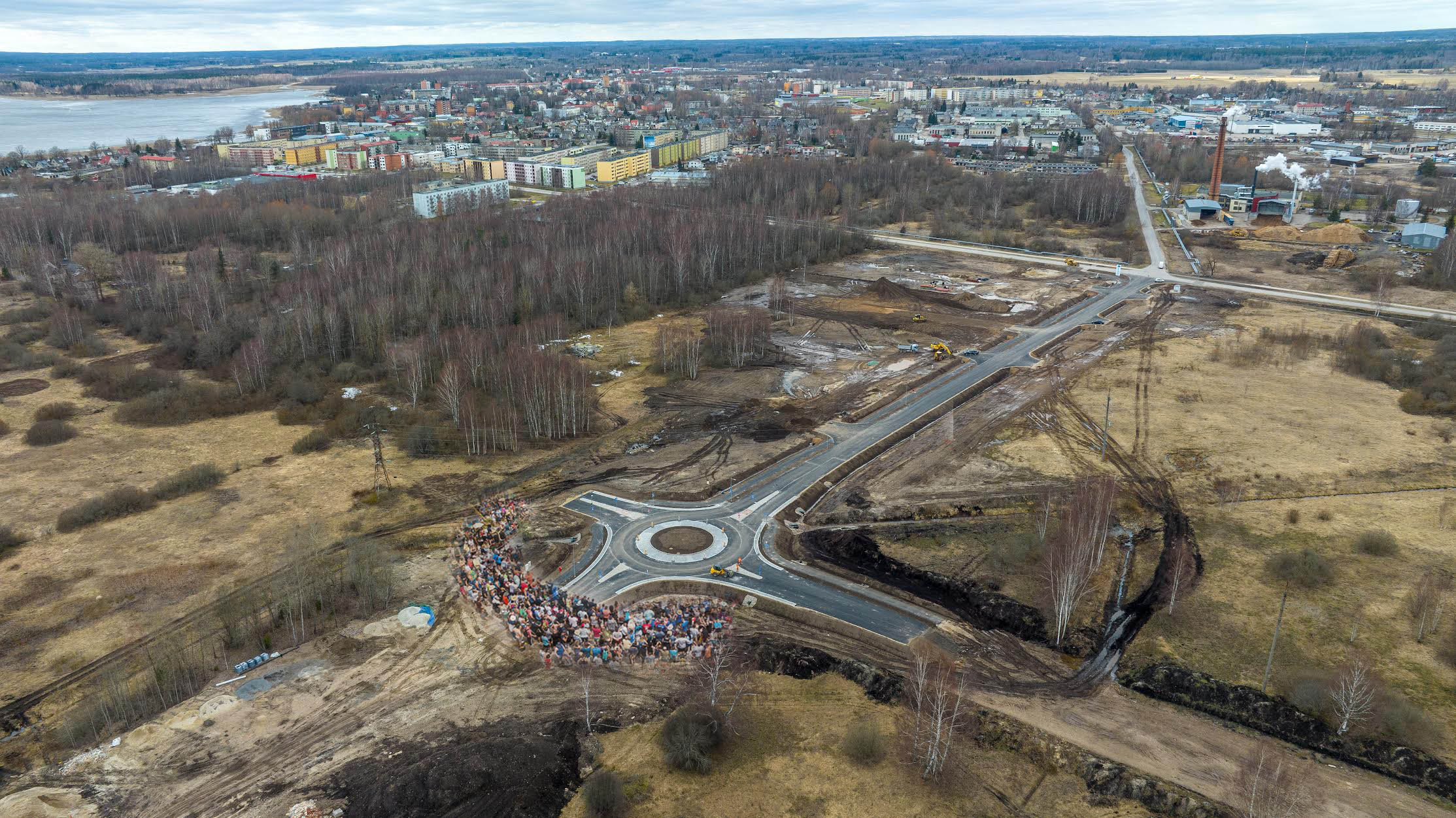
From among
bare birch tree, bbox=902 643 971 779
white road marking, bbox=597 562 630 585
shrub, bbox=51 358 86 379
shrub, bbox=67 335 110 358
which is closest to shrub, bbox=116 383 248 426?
shrub, bbox=51 358 86 379

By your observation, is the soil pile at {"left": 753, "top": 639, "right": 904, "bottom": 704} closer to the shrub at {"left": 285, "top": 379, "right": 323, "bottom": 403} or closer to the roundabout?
the roundabout

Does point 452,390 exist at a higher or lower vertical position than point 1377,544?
higher

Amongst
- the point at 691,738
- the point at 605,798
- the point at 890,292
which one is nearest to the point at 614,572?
the point at 691,738

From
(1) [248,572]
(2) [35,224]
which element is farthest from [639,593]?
(2) [35,224]

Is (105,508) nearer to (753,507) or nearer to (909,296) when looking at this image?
(753,507)

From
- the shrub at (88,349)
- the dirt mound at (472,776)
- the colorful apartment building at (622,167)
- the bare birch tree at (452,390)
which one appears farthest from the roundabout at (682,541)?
the colorful apartment building at (622,167)

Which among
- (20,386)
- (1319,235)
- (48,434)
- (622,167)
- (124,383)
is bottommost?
(48,434)

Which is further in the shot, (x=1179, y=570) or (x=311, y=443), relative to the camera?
(x=311, y=443)

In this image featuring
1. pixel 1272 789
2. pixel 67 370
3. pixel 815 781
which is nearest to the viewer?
pixel 1272 789
